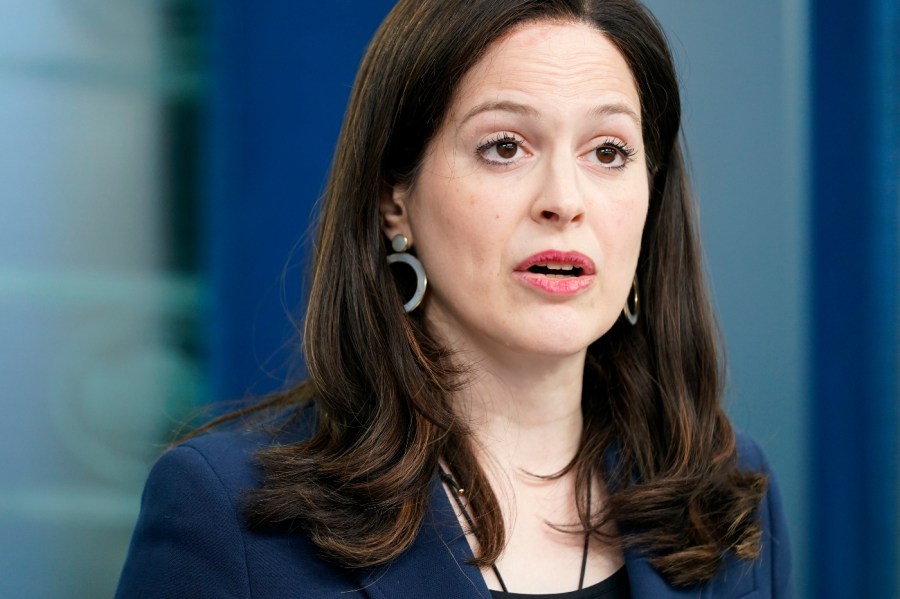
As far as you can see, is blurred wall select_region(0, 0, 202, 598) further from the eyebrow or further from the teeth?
the teeth

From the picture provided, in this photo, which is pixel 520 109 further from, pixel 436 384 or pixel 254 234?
pixel 254 234

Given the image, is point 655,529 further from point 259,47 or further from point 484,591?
point 259,47

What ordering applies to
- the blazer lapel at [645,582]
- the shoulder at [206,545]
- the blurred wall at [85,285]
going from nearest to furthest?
the shoulder at [206,545]
the blazer lapel at [645,582]
the blurred wall at [85,285]

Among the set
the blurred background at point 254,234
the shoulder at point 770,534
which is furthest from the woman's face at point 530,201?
the blurred background at point 254,234

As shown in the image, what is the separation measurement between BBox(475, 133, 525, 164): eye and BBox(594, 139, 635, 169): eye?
172 millimetres

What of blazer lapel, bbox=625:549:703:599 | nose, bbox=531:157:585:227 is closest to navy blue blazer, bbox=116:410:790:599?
blazer lapel, bbox=625:549:703:599

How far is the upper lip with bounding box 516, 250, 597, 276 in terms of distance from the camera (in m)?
2.06

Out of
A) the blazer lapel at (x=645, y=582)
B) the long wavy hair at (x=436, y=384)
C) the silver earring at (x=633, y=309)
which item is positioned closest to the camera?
the long wavy hair at (x=436, y=384)

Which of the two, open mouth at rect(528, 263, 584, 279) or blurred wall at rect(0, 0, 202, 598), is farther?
blurred wall at rect(0, 0, 202, 598)

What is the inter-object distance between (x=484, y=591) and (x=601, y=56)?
1042 mm

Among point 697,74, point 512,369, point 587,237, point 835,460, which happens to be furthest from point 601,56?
point 835,460

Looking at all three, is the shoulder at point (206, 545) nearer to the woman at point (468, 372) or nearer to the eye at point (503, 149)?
the woman at point (468, 372)

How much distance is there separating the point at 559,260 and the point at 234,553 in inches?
30.6

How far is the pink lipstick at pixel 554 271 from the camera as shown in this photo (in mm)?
2072
